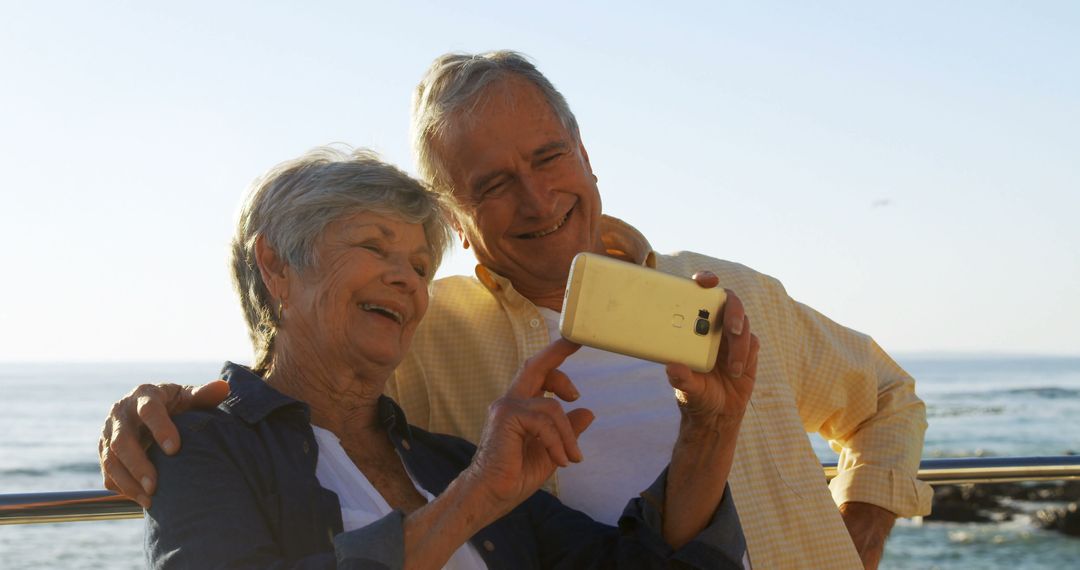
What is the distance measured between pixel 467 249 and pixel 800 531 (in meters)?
1.01

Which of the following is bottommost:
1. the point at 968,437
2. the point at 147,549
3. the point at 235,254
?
the point at 968,437

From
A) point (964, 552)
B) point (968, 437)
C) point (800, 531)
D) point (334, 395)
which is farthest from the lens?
point (968, 437)

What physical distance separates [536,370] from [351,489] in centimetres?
49

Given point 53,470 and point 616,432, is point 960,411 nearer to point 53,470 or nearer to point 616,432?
point 53,470

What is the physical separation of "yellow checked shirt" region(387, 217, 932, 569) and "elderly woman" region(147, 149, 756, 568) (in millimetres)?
341

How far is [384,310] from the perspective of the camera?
220cm

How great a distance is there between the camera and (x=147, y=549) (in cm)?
179

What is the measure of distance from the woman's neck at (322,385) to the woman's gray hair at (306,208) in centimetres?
7

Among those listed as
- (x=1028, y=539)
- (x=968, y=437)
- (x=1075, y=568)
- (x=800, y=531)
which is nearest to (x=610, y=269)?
(x=800, y=531)

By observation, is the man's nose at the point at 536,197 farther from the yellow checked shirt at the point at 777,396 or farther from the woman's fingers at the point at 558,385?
the woman's fingers at the point at 558,385

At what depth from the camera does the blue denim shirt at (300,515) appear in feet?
5.71

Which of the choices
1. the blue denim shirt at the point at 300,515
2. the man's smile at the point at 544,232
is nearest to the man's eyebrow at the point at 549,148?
the man's smile at the point at 544,232

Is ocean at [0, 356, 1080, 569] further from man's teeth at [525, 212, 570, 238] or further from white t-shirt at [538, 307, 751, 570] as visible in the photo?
man's teeth at [525, 212, 570, 238]

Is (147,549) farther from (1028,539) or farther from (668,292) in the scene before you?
(1028,539)
